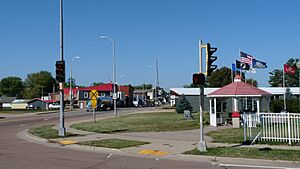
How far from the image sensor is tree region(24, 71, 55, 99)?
16812 centimetres

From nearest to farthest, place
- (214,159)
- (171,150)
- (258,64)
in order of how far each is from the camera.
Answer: (214,159)
(171,150)
(258,64)

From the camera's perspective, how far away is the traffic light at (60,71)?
20391mm

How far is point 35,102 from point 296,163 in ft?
369

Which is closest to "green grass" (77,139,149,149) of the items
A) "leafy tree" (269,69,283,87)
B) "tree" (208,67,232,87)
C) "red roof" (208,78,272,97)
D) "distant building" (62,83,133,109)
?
"red roof" (208,78,272,97)

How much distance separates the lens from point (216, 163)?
38.4 feet

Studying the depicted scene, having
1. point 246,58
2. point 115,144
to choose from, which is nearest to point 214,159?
point 115,144

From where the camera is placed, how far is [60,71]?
2048 centimetres

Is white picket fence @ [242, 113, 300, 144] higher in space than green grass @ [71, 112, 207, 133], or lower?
higher

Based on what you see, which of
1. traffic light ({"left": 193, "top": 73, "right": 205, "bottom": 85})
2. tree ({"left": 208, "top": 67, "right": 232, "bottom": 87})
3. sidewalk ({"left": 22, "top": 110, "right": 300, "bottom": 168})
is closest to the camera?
sidewalk ({"left": 22, "top": 110, "right": 300, "bottom": 168})

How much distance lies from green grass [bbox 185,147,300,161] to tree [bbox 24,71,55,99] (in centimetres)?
15920

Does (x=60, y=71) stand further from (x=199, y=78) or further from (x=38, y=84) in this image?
(x=38, y=84)

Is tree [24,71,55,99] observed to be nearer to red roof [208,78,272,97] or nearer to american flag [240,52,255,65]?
american flag [240,52,255,65]

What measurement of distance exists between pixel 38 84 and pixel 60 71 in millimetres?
157151

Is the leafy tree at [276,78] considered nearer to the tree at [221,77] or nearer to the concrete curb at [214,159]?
the tree at [221,77]
